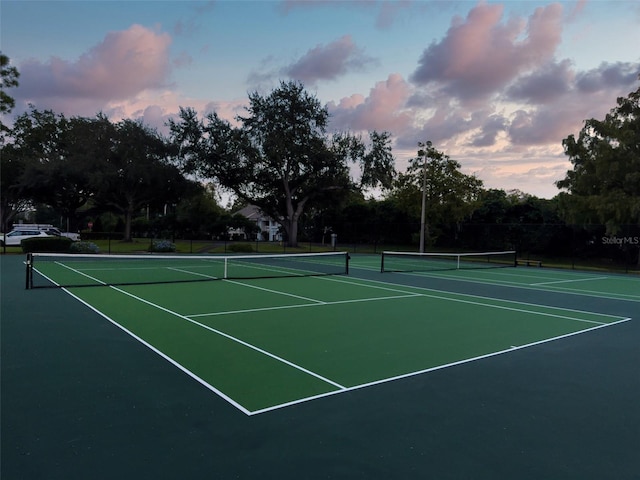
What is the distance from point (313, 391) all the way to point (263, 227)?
8708cm

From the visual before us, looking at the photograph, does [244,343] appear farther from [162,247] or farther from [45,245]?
[162,247]

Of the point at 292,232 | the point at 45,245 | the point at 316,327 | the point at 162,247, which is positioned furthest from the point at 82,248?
the point at 316,327

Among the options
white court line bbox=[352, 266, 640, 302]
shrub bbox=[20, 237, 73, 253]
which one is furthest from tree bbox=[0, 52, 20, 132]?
white court line bbox=[352, 266, 640, 302]

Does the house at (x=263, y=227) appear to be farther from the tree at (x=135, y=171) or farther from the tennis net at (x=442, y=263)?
the tennis net at (x=442, y=263)

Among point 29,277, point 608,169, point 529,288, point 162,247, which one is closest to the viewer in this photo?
point 29,277

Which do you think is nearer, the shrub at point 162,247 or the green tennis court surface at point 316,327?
the green tennis court surface at point 316,327

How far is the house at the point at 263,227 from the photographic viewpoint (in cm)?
6931

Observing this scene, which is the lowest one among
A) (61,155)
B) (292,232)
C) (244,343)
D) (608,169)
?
(244,343)

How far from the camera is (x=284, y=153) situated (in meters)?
39.2

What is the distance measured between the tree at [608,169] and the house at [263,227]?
3447cm

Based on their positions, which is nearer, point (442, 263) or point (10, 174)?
point (442, 263)

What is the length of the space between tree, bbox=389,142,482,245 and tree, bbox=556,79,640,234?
6.90 m

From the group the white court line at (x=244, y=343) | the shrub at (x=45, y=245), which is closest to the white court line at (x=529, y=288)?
the white court line at (x=244, y=343)

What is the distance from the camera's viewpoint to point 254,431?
397 centimetres
